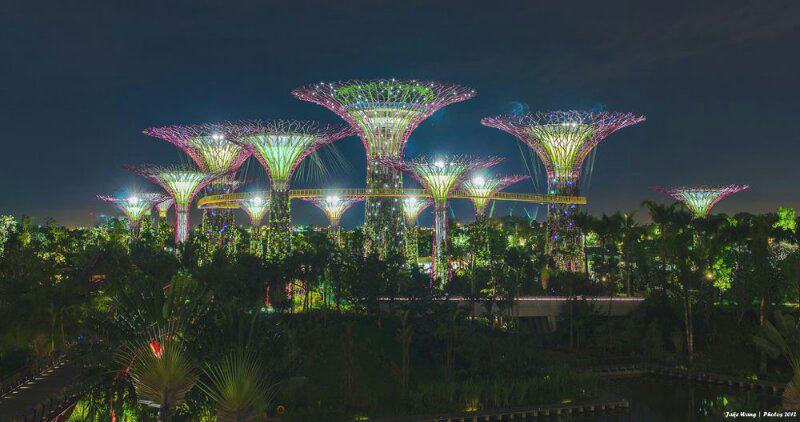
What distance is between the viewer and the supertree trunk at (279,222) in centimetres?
5188

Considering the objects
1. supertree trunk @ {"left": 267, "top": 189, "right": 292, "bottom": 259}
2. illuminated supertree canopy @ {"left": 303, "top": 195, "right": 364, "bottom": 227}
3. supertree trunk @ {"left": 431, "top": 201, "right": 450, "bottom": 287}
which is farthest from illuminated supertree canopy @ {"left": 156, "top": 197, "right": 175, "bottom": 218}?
supertree trunk @ {"left": 431, "top": 201, "right": 450, "bottom": 287}

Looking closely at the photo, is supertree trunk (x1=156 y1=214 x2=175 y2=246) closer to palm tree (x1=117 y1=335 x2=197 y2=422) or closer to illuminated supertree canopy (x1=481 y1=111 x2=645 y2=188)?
illuminated supertree canopy (x1=481 y1=111 x2=645 y2=188)

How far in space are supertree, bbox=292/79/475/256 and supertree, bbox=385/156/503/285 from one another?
3.95 feet

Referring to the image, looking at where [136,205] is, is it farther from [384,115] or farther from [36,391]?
[36,391]

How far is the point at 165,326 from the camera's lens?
1936 cm

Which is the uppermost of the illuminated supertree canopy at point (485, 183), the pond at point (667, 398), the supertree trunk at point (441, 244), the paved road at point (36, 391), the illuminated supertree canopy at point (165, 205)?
the illuminated supertree canopy at point (165, 205)

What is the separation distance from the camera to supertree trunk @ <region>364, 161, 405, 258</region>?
51.6 m

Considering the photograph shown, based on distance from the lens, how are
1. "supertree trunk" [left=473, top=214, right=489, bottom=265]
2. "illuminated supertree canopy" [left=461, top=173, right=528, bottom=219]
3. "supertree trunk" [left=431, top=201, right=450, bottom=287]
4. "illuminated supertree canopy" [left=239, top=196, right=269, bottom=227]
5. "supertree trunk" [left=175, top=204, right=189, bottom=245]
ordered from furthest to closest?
"illuminated supertree canopy" [left=239, top=196, right=269, bottom=227]
"illuminated supertree canopy" [left=461, top=173, right=528, bottom=219]
"supertree trunk" [left=175, top=204, right=189, bottom=245]
"supertree trunk" [left=473, top=214, right=489, bottom=265]
"supertree trunk" [left=431, top=201, right=450, bottom=287]

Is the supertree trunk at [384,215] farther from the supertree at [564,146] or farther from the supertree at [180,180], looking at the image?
the supertree at [180,180]

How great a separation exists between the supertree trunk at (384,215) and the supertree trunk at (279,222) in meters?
5.59

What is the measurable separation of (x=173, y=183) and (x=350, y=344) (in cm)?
4019

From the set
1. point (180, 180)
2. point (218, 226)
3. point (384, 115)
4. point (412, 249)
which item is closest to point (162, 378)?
point (384, 115)

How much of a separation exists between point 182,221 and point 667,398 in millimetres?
46800

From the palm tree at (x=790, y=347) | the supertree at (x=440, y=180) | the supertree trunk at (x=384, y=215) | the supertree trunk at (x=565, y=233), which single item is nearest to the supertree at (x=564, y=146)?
the supertree trunk at (x=565, y=233)
